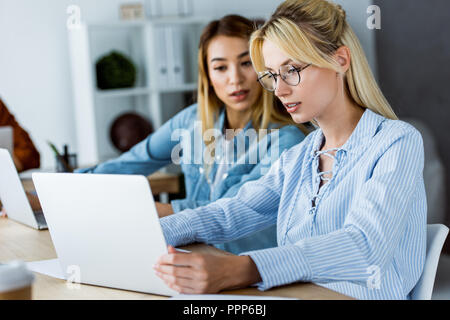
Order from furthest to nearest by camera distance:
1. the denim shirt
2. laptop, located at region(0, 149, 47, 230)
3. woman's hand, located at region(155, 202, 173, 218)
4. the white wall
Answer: the white wall < the denim shirt < woman's hand, located at region(155, 202, 173, 218) < laptop, located at region(0, 149, 47, 230)

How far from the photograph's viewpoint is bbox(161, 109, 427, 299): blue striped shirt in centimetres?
104

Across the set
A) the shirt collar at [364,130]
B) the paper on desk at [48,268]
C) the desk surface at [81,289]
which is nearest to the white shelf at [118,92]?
the desk surface at [81,289]

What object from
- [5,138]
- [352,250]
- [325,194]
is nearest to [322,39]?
[325,194]

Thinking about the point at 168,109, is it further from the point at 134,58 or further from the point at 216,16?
the point at 216,16

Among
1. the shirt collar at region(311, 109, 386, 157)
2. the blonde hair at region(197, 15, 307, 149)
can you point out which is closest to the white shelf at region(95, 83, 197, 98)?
the blonde hair at region(197, 15, 307, 149)

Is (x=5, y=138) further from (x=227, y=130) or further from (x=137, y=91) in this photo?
(x=137, y=91)

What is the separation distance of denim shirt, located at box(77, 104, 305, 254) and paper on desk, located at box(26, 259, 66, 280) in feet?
1.74

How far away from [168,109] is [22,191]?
10.1 feet

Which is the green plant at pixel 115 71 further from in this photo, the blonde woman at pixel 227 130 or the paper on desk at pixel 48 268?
the paper on desk at pixel 48 268

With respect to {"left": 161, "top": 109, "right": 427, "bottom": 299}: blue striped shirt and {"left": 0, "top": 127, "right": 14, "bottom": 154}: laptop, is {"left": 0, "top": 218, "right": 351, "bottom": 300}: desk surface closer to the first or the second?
{"left": 161, "top": 109, "right": 427, "bottom": 299}: blue striped shirt

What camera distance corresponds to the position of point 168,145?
7.48 ft

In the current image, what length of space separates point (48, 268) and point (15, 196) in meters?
0.55

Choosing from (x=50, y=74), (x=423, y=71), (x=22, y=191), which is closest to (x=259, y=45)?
(x=22, y=191)

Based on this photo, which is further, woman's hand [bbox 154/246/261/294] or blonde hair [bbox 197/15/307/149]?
blonde hair [bbox 197/15/307/149]
